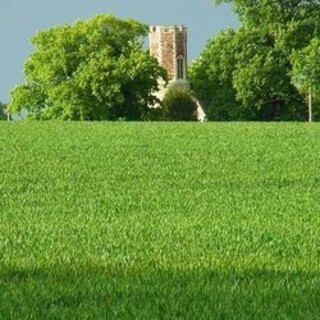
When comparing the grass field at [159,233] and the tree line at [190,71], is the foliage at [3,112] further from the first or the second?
the grass field at [159,233]

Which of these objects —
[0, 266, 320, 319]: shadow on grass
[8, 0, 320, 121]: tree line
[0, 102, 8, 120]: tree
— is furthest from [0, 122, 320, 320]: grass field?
[0, 102, 8, 120]: tree

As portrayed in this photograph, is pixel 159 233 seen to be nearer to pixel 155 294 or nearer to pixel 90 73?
pixel 155 294

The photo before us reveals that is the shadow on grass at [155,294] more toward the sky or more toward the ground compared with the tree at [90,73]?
more toward the ground

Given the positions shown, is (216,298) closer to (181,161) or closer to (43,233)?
(43,233)

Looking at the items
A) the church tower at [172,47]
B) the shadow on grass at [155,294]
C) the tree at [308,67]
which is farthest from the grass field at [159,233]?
the church tower at [172,47]

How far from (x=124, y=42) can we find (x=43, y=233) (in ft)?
247

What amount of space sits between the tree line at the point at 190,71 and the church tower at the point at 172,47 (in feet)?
53.4

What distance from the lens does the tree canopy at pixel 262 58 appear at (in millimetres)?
69000

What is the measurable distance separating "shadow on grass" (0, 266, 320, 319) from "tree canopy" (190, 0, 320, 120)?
59248 mm

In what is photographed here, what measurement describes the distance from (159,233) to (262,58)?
191 feet

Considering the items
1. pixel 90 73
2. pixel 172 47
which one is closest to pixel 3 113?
pixel 172 47

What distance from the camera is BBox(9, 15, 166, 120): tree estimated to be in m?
78.8

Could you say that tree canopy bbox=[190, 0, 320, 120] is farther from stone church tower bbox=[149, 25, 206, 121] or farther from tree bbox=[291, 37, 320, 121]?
stone church tower bbox=[149, 25, 206, 121]

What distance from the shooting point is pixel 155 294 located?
7.57 metres
